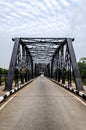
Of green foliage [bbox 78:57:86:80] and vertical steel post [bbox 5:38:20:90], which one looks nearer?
vertical steel post [bbox 5:38:20:90]

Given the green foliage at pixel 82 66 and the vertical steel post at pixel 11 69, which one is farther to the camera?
the green foliage at pixel 82 66

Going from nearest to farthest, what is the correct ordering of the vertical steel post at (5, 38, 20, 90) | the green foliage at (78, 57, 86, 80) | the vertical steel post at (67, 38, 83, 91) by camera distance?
the vertical steel post at (67, 38, 83, 91), the vertical steel post at (5, 38, 20, 90), the green foliage at (78, 57, 86, 80)

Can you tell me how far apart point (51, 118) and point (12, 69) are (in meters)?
21.7

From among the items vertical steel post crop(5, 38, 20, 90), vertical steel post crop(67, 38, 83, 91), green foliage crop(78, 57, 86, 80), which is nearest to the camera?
vertical steel post crop(67, 38, 83, 91)

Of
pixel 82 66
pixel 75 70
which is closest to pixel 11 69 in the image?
pixel 75 70

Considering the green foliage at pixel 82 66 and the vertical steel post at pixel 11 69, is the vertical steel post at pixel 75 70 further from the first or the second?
the green foliage at pixel 82 66

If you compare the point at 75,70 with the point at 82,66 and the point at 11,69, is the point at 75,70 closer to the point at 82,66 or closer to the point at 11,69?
the point at 11,69

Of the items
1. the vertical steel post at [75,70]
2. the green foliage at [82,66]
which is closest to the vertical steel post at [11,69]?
the vertical steel post at [75,70]

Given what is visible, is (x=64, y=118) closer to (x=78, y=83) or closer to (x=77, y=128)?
(x=77, y=128)

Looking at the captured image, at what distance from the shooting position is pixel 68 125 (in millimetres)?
10055

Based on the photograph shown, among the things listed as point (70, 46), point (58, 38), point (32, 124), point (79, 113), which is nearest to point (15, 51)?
point (70, 46)

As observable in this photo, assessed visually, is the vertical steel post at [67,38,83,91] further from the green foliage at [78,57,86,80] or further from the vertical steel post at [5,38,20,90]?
the green foliage at [78,57,86,80]

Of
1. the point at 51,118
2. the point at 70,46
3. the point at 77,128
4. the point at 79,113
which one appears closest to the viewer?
the point at 77,128

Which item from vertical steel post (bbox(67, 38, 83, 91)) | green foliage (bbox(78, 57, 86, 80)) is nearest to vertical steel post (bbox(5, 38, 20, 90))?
vertical steel post (bbox(67, 38, 83, 91))
